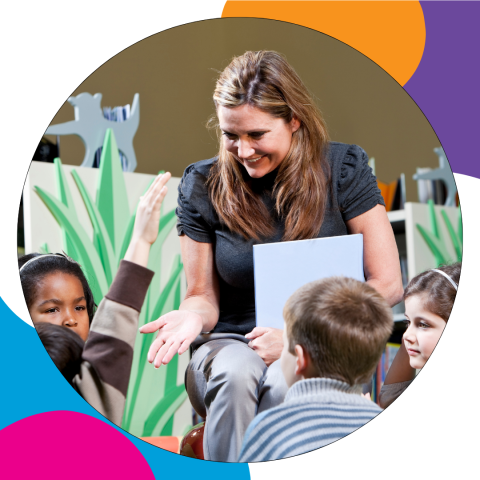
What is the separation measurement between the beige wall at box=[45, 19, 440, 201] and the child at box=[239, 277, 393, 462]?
0.73ft

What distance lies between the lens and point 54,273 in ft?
2.84

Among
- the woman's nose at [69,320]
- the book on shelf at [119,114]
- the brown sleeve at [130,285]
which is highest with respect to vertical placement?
the book on shelf at [119,114]

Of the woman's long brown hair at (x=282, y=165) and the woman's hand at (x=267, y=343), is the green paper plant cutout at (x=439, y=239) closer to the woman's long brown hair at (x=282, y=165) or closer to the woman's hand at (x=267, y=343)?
the woman's long brown hair at (x=282, y=165)

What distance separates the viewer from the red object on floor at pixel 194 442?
2.72ft

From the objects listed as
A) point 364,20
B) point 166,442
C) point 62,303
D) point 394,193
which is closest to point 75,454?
point 166,442

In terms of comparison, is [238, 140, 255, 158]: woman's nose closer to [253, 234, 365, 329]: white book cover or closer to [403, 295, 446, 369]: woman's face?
[253, 234, 365, 329]: white book cover

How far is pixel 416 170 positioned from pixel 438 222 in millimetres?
101

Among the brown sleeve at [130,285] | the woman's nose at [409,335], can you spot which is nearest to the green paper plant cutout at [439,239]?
the woman's nose at [409,335]

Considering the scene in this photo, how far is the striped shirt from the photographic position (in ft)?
2.56

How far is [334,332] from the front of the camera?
0.78 meters

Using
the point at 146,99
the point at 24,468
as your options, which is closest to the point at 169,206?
the point at 146,99

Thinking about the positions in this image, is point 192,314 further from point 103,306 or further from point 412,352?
point 412,352

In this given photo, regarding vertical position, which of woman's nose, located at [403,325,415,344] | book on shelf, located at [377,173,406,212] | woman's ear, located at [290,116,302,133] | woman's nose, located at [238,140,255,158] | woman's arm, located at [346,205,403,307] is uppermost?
woman's ear, located at [290,116,302,133]

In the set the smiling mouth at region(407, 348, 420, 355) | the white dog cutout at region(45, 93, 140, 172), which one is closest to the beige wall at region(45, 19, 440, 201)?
the white dog cutout at region(45, 93, 140, 172)
